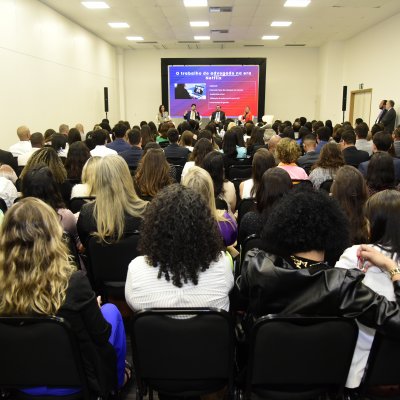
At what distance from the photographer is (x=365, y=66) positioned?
40.3 ft

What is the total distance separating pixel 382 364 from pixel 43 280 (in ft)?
4.38

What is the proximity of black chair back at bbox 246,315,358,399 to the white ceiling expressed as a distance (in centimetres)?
864

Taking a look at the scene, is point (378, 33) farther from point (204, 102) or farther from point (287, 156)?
point (287, 156)

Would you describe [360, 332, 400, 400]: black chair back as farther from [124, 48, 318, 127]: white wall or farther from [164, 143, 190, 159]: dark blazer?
[124, 48, 318, 127]: white wall

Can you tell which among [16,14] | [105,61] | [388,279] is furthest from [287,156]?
[105,61]

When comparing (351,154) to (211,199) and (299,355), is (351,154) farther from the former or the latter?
(299,355)

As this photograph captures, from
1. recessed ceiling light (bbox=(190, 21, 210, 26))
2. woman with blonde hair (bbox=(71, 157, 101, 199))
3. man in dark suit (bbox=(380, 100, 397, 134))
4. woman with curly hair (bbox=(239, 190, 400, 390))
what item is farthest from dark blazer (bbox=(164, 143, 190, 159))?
recessed ceiling light (bbox=(190, 21, 210, 26))

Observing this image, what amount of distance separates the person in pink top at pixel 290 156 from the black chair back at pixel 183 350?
290 cm

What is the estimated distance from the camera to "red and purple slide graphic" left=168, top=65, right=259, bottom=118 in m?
14.9

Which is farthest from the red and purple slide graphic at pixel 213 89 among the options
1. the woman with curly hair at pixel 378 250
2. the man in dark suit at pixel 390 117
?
the woman with curly hair at pixel 378 250

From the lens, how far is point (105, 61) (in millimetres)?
14211

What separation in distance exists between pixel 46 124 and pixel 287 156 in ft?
23.0

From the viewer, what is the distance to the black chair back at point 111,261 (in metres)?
2.37

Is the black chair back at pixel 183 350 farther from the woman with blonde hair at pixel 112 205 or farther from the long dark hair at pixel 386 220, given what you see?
the woman with blonde hair at pixel 112 205
